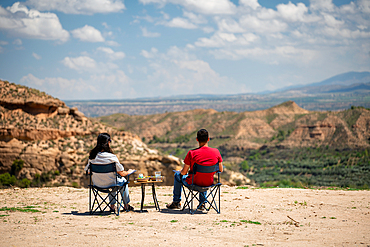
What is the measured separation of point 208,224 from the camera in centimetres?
706

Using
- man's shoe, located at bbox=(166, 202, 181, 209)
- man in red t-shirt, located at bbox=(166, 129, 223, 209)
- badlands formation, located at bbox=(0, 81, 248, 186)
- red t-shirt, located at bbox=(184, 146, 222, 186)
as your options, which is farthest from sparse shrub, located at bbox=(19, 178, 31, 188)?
red t-shirt, located at bbox=(184, 146, 222, 186)

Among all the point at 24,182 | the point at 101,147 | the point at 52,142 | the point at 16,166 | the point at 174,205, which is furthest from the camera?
the point at 52,142

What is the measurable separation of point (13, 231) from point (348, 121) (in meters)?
88.5

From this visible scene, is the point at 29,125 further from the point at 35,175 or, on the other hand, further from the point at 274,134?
the point at 274,134

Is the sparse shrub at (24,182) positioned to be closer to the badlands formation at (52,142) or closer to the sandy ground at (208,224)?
the badlands formation at (52,142)

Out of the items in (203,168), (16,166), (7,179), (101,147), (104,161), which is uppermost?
(101,147)

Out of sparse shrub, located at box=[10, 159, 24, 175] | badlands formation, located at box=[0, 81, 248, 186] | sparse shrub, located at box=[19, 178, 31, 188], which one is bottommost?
sparse shrub, located at box=[19, 178, 31, 188]

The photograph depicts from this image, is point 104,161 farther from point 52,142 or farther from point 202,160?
point 52,142

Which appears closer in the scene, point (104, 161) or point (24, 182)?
point (104, 161)

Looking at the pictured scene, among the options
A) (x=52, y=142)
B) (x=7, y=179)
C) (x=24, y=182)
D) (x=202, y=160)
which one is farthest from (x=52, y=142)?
(x=202, y=160)

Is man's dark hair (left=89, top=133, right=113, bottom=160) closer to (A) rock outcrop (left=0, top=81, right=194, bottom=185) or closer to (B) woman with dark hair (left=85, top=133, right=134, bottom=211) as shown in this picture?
(B) woman with dark hair (left=85, top=133, right=134, bottom=211)

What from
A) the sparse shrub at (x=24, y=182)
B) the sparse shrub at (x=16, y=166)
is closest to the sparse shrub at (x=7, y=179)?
the sparse shrub at (x=24, y=182)

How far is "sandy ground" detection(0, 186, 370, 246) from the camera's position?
5.84 metres

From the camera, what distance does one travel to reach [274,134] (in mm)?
98062
